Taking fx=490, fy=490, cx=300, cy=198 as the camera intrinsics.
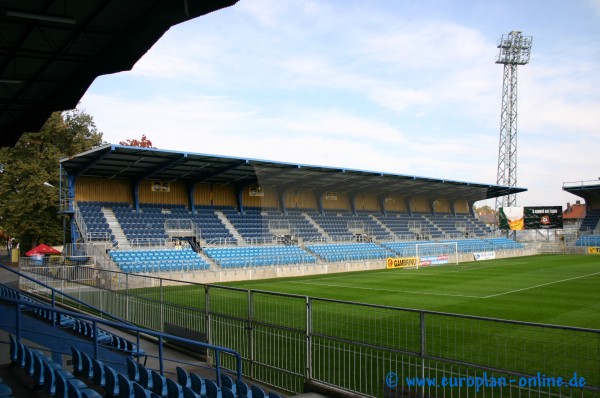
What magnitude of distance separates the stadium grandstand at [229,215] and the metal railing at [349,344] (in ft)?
50.4

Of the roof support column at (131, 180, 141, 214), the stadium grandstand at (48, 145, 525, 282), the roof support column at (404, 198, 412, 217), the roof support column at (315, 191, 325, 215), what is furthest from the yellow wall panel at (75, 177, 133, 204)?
the roof support column at (404, 198, 412, 217)

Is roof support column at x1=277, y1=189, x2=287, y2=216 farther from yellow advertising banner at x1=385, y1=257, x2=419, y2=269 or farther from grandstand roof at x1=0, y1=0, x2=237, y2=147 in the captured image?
grandstand roof at x1=0, y1=0, x2=237, y2=147

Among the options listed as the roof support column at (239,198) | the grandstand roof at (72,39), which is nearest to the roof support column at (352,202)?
the roof support column at (239,198)

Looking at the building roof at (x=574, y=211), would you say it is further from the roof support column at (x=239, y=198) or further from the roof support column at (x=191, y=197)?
the roof support column at (x=191, y=197)

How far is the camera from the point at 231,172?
36.5m

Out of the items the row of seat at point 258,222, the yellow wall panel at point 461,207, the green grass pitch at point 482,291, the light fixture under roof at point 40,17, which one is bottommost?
the green grass pitch at point 482,291

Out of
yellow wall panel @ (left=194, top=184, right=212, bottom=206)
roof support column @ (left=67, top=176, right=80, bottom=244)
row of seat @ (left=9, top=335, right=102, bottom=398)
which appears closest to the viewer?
row of seat @ (left=9, top=335, right=102, bottom=398)

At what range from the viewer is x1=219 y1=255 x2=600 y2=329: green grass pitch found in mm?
16878

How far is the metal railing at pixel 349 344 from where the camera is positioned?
7.88 metres

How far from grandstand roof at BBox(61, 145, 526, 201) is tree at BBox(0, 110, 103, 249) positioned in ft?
34.4

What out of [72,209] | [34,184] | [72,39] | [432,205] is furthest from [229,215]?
[432,205]

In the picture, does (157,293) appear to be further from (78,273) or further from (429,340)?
(78,273)

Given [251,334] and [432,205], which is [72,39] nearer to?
[251,334]

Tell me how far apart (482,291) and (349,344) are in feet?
55.6
